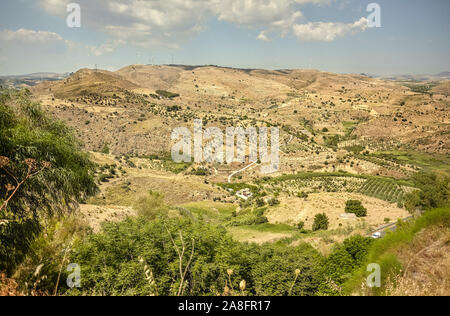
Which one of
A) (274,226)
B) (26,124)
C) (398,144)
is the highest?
(26,124)

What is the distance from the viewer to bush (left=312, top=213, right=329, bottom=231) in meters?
40.3

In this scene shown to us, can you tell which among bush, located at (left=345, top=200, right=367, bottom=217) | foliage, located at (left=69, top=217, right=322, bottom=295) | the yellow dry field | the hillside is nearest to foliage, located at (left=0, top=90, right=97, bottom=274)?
the hillside

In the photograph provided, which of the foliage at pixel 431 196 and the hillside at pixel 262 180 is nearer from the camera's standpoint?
the hillside at pixel 262 180

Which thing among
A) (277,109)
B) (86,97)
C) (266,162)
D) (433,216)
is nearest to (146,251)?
(433,216)

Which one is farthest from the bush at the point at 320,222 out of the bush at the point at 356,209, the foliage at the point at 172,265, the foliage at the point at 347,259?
the foliage at the point at 172,265

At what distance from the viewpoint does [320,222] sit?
134ft

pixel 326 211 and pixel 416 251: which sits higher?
pixel 416 251

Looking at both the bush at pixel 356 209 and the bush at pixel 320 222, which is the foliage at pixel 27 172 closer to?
the bush at pixel 320 222

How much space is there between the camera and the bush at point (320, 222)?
1587 inches

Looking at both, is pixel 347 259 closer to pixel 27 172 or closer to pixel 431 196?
pixel 27 172

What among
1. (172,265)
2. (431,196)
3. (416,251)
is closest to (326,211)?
(431,196)
